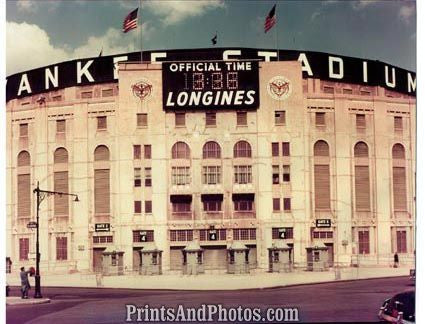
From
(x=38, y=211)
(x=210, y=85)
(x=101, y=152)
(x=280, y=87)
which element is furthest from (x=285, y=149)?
(x=38, y=211)

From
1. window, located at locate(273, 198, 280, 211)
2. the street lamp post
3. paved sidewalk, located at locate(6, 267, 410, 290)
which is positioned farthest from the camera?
window, located at locate(273, 198, 280, 211)

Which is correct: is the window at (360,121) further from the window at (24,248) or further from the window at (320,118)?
the window at (24,248)

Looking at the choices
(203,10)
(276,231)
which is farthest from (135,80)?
(276,231)

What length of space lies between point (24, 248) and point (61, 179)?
2030 millimetres

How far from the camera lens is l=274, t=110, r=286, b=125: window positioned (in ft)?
65.0

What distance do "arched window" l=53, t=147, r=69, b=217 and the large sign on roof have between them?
5.80 ft

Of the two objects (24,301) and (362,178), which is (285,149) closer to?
(362,178)

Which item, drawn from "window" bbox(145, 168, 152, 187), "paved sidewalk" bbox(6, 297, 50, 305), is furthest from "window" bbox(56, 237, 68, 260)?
"window" bbox(145, 168, 152, 187)

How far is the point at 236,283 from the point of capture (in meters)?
19.7

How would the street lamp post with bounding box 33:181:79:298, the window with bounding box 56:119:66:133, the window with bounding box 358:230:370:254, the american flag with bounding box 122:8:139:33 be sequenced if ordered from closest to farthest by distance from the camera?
1. the american flag with bounding box 122:8:139:33
2. the street lamp post with bounding box 33:181:79:298
3. the window with bounding box 358:230:370:254
4. the window with bounding box 56:119:66:133

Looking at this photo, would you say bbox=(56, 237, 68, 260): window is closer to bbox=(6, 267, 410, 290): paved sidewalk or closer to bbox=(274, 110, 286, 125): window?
bbox=(6, 267, 410, 290): paved sidewalk

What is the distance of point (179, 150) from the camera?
20188 mm

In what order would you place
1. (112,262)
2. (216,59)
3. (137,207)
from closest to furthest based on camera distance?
(216,59)
(112,262)
(137,207)

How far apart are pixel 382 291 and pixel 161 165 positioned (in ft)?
21.4
